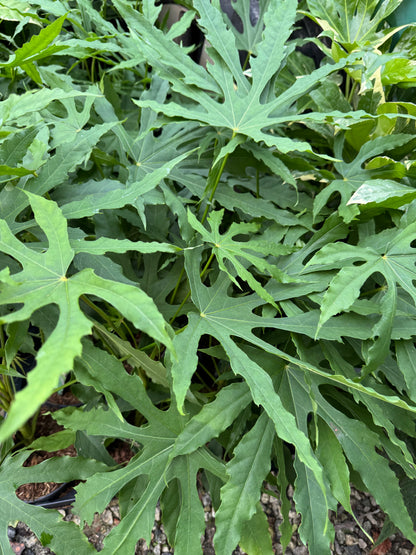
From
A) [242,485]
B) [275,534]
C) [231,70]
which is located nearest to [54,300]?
[242,485]

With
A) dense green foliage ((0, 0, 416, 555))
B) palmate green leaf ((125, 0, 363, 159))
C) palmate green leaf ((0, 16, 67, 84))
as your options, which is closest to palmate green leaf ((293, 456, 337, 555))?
dense green foliage ((0, 0, 416, 555))

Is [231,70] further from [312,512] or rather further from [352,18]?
[312,512]

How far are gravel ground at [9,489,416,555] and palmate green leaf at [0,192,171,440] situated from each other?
0.69 metres

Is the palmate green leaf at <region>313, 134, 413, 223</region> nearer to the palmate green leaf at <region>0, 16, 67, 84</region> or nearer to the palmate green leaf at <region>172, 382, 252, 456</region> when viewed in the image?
the palmate green leaf at <region>172, 382, 252, 456</region>

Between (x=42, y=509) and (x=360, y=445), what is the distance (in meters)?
0.57

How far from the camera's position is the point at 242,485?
2.47 ft

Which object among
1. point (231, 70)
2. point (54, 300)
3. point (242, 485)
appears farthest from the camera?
point (231, 70)

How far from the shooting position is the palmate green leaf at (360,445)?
756 mm

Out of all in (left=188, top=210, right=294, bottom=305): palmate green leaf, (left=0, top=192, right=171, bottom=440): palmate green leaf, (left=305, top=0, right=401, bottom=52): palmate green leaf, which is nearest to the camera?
(left=0, top=192, right=171, bottom=440): palmate green leaf

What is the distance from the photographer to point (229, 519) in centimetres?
73

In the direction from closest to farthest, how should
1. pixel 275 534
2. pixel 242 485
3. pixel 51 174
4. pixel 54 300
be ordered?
pixel 54 300
pixel 242 485
pixel 51 174
pixel 275 534

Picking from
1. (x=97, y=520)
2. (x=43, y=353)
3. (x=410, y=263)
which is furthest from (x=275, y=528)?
(x=43, y=353)

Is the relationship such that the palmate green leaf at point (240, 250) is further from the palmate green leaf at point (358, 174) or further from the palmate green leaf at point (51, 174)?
the palmate green leaf at point (51, 174)

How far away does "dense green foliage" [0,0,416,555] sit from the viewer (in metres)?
0.73
